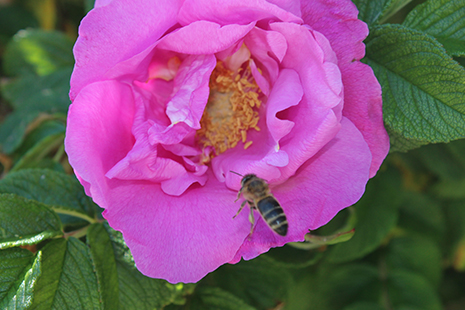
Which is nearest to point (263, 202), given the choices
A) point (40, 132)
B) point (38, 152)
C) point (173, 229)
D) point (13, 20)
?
point (173, 229)

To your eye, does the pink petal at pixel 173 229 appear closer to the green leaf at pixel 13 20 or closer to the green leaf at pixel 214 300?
the green leaf at pixel 214 300

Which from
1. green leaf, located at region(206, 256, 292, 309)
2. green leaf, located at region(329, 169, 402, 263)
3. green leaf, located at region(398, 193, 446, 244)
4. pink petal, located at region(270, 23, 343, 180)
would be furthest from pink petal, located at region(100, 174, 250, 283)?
green leaf, located at region(398, 193, 446, 244)

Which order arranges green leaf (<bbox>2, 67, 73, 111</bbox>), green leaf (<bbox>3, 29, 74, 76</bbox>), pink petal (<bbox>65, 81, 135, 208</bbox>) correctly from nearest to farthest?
1. pink petal (<bbox>65, 81, 135, 208</bbox>)
2. green leaf (<bbox>2, 67, 73, 111</bbox>)
3. green leaf (<bbox>3, 29, 74, 76</bbox>)

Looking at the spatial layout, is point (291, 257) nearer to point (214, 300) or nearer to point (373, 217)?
point (214, 300)

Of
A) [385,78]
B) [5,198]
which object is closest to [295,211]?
[385,78]

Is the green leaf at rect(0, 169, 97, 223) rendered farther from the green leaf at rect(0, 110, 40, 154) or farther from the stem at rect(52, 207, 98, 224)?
the green leaf at rect(0, 110, 40, 154)

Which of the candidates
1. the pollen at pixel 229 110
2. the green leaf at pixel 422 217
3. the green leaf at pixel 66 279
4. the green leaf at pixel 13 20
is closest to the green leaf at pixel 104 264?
the green leaf at pixel 66 279
